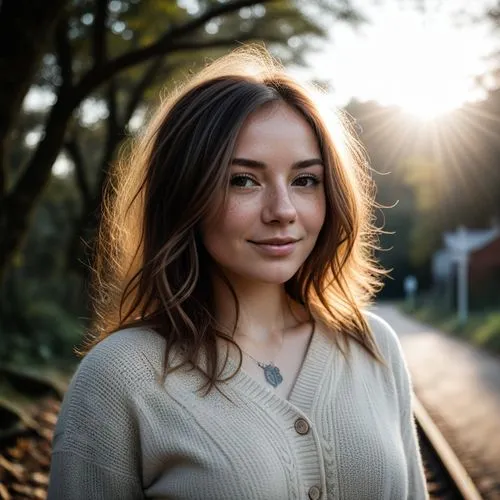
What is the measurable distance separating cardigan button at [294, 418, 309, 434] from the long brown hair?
0.26 metres

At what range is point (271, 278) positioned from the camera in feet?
7.62

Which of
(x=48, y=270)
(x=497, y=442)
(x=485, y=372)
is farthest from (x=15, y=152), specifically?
(x=497, y=442)

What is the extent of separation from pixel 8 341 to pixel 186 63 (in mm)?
5827

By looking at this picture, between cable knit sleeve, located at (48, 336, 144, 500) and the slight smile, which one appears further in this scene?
the slight smile

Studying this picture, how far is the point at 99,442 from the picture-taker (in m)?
2.11

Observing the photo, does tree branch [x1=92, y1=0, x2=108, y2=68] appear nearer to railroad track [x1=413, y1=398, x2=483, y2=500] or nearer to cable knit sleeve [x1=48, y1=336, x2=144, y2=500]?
railroad track [x1=413, y1=398, x2=483, y2=500]

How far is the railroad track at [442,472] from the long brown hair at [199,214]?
3840 mm

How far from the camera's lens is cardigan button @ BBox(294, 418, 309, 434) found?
223 centimetres

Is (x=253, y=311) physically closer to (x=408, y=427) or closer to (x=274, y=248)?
(x=274, y=248)

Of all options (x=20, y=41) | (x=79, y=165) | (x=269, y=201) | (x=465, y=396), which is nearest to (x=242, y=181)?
(x=269, y=201)

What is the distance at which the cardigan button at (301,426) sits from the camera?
2230 mm

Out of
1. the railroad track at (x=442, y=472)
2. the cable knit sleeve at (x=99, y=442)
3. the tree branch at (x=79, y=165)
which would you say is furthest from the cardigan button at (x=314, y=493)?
the tree branch at (x=79, y=165)

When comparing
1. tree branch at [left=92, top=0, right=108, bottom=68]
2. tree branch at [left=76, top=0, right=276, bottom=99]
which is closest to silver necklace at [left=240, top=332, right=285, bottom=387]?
tree branch at [left=76, top=0, right=276, bottom=99]

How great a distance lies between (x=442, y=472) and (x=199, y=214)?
545 centimetres
